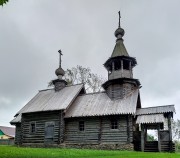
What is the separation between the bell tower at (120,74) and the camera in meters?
24.2

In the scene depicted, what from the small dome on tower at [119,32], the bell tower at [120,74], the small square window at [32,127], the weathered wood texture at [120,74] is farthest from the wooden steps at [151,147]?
the small dome on tower at [119,32]

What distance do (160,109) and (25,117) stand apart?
14.5m

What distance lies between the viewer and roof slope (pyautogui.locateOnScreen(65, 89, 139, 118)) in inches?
859

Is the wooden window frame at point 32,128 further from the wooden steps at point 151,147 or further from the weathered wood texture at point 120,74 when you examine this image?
the wooden steps at point 151,147

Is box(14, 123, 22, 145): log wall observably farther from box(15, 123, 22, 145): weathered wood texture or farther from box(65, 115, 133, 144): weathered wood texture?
box(65, 115, 133, 144): weathered wood texture

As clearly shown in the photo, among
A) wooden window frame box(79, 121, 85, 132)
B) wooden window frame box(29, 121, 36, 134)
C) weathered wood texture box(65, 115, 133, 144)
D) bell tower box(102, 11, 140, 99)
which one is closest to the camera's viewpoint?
weathered wood texture box(65, 115, 133, 144)

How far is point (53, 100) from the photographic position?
26719 millimetres

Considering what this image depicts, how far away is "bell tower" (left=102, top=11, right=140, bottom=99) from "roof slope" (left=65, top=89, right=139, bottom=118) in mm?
695

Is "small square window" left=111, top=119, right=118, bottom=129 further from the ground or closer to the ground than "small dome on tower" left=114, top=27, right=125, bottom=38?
closer to the ground

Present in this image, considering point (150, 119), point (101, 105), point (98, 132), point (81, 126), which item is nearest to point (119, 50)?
point (101, 105)

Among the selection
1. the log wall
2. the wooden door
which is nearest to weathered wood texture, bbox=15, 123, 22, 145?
the log wall

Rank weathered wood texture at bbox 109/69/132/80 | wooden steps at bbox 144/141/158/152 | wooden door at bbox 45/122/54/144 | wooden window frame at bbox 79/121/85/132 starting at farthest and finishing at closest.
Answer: weathered wood texture at bbox 109/69/132/80 < wooden door at bbox 45/122/54/144 < wooden window frame at bbox 79/121/85/132 < wooden steps at bbox 144/141/158/152

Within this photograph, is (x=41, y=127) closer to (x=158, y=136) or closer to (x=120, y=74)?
(x=120, y=74)

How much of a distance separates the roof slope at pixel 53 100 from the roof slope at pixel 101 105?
0.87 meters
